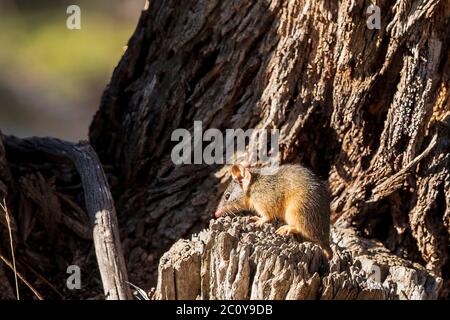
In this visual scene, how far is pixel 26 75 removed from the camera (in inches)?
632

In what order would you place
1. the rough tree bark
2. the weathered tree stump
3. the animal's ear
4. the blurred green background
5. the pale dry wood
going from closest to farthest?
the weathered tree stump
the pale dry wood
the rough tree bark
the animal's ear
the blurred green background

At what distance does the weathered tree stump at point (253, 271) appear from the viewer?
6.34 m

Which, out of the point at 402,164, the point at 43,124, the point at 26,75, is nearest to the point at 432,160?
the point at 402,164

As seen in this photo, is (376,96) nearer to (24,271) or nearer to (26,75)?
(24,271)

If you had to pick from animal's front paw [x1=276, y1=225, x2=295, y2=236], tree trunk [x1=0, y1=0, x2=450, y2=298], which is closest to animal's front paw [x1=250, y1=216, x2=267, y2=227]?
animal's front paw [x1=276, y1=225, x2=295, y2=236]

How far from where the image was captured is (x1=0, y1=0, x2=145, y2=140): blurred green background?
15438 mm

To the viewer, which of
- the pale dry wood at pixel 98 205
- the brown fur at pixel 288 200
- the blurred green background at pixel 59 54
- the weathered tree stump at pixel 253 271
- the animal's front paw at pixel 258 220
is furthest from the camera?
the blurred green background at pixel 59 54

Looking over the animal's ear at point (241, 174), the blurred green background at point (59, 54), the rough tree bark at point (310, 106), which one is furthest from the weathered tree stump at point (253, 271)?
the blurred green background at point (59, 54)

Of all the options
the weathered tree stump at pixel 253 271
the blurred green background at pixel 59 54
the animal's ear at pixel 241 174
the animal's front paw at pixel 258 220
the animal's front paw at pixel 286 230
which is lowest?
the weathered tree stump at pixel 253 271

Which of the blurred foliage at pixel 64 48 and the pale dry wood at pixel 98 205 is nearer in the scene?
the pale dry wood at pixel 98 205

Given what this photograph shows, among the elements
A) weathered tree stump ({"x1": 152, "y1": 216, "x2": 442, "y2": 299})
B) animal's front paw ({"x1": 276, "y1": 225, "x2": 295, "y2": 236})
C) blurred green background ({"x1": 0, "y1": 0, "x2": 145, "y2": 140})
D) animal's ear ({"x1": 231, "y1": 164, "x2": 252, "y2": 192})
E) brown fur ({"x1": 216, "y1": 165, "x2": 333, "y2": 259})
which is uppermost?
blurred green background ({"x1": 0, "y1": 0, "x2": 145, "y2": 140})

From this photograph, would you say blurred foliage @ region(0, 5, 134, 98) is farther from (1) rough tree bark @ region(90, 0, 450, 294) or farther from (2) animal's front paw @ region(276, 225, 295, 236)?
(2) animal's front paw @ region(276, 225, 295, 236)

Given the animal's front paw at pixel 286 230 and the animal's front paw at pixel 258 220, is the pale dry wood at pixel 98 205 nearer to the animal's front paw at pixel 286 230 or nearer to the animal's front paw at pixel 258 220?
the animal's front paw at pixel 258 220

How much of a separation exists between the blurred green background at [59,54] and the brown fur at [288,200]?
7.30 metres
